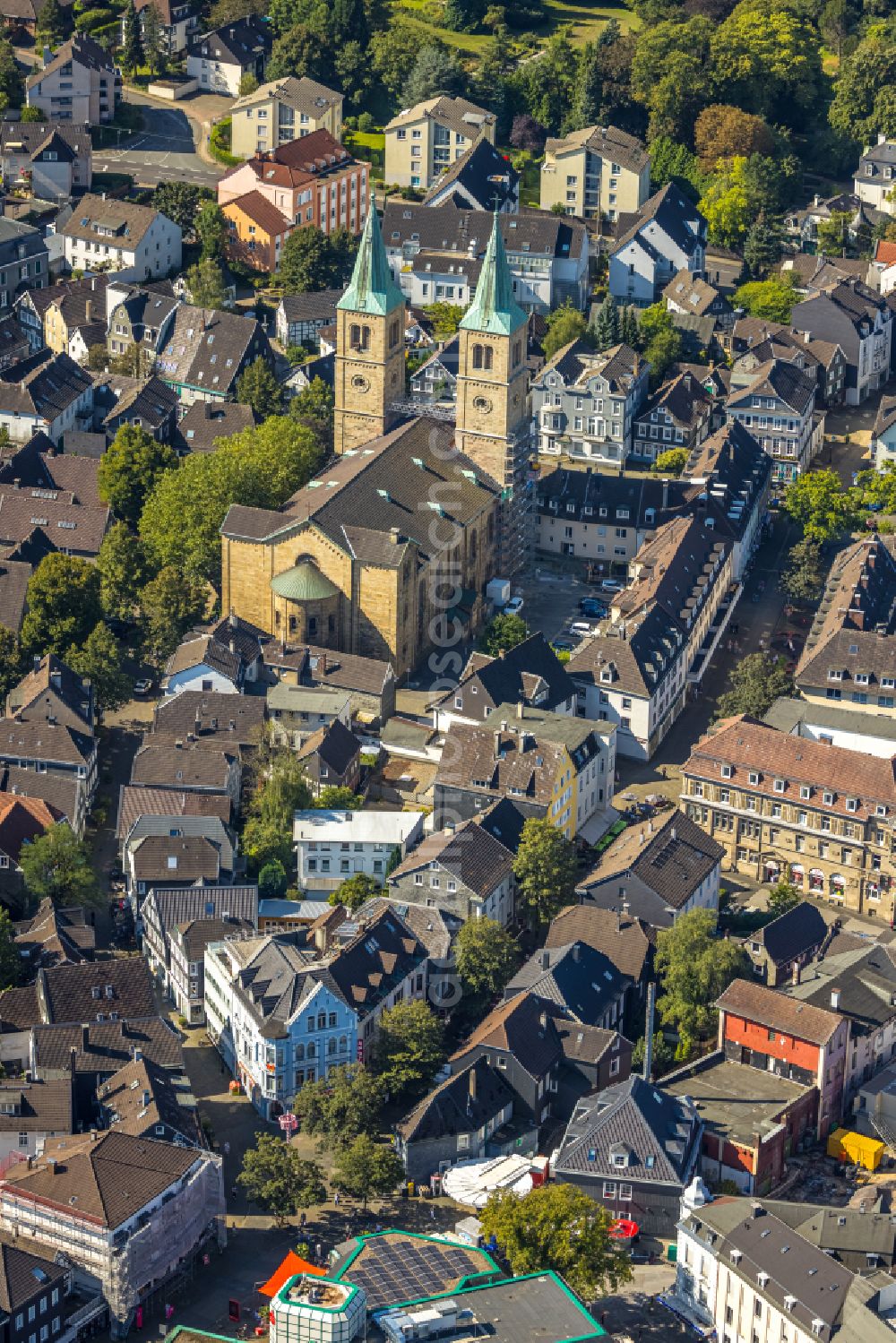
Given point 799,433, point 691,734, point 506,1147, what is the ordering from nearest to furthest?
point 506,1147 → point 691,734 → point 799,433

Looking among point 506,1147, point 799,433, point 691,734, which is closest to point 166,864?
point 506,1147

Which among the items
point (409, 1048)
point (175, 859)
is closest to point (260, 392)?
point (175, 859)

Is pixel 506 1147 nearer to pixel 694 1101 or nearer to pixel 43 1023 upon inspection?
pixel 694 1101

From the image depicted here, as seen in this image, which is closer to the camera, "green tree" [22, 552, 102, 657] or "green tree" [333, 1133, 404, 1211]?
"green tree" [333, 1133, 404, 1211]

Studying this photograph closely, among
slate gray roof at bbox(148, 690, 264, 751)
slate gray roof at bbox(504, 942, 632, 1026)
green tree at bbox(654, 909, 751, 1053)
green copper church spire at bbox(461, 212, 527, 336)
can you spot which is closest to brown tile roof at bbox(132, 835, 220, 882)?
slate gray roof at bbox(148, 690, 264, 751)

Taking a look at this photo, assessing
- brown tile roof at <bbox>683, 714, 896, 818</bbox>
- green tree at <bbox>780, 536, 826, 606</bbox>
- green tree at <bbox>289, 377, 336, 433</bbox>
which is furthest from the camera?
green tree at <bbox>289, 377, 336, 433</bbox>

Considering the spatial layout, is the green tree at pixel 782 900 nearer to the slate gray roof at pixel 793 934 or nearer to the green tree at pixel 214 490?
the slate gray roof at pixel 793 934

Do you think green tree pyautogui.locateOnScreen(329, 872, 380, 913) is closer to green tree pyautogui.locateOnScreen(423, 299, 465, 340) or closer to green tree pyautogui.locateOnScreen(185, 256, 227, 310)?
green tree pyautogui.locateOnScreen(423, 299, 465, 340)
